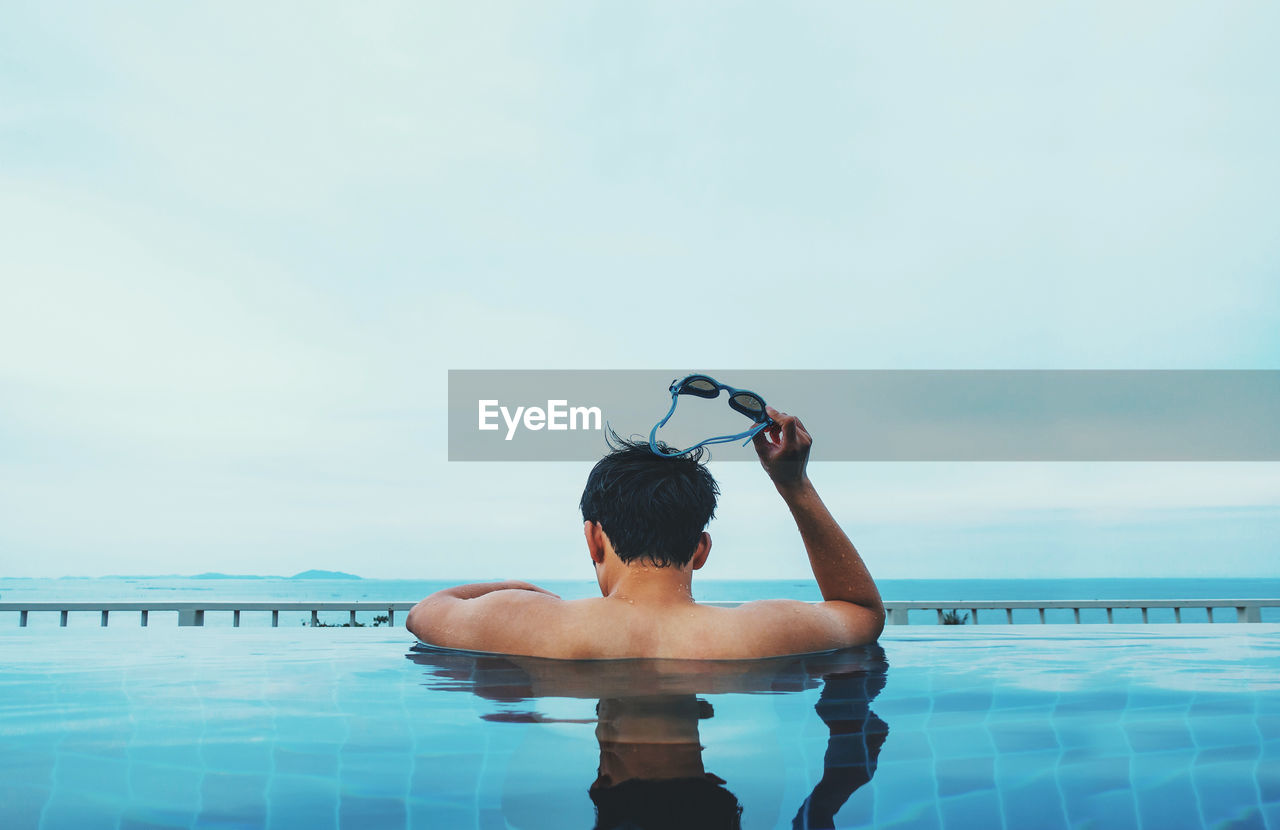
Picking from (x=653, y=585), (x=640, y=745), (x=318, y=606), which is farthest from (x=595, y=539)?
(x=318, y=606)

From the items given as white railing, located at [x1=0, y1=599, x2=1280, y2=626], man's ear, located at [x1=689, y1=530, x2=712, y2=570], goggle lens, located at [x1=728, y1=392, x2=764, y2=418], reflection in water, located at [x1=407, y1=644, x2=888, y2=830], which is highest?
goggle lens, located at [x1=728, y1=392, x2=764, y2=418]

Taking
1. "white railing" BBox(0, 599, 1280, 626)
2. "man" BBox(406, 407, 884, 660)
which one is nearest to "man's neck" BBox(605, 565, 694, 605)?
"man" BBox(406, 407, 884, 660)

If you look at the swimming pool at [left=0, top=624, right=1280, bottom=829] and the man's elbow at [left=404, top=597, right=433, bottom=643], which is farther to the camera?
the man's elbow at [left=404, top=597, right=433, bottom=643]

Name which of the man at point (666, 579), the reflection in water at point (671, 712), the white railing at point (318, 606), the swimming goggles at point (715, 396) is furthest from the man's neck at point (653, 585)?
the white railing at point (318, 606)

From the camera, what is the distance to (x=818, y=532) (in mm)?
2588

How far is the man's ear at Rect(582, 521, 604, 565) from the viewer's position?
248 centimetres

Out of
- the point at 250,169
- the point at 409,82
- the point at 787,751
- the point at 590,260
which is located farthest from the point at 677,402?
the point at 250,169

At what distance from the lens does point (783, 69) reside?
19.1 meters

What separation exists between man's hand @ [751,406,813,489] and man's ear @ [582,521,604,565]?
60cm

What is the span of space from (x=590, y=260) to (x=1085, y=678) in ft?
53.1

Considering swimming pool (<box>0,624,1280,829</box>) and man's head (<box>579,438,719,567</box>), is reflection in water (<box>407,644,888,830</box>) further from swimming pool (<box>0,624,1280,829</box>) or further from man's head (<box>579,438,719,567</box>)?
man's head (<box>579,438,719,567</box>)

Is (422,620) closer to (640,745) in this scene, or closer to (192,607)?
(640,745)

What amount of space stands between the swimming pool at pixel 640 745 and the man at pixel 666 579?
0.31 ft

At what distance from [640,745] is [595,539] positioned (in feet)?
3.74
